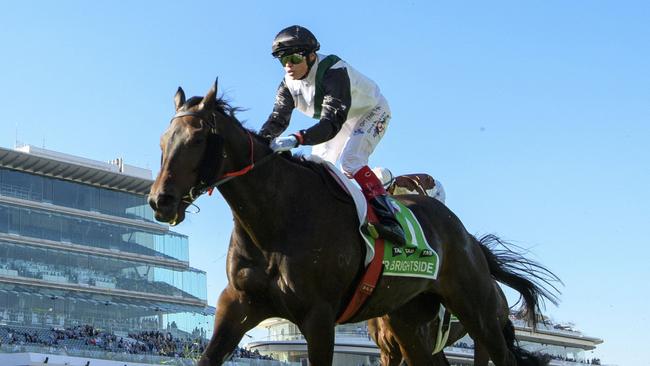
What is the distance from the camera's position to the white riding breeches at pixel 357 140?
9531mm

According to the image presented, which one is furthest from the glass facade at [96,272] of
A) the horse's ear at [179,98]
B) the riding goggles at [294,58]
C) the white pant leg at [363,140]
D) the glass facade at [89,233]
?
the horse's ear at [179,98]

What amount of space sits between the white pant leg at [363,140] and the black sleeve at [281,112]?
0.66 metres

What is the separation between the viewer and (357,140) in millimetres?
9578

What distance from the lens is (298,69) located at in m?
9.04

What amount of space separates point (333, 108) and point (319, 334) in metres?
2.07

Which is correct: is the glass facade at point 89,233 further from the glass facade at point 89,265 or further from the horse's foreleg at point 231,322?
the horse's foreleg at point 231,322

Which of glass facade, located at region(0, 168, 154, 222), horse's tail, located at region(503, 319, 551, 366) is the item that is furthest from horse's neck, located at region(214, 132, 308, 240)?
glass facade, located at region(0, 168, 154, 222)

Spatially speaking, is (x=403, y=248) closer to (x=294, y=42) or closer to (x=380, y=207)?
(x=380, y=207)

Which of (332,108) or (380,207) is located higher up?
(332,108)

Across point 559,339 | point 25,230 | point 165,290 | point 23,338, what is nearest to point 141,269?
point 165,290

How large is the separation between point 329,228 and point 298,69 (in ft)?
5.15

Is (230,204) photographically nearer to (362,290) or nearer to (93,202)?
(362,290)

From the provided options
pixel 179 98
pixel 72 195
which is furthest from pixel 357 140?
pixel 72 195

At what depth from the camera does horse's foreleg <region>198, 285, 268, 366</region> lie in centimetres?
812
